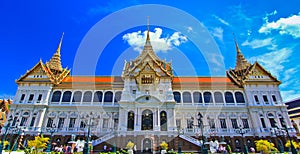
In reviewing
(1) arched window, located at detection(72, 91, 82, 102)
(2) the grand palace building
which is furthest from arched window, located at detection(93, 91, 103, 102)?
(1) arched window, located at detection(72, 91, 82, 102)

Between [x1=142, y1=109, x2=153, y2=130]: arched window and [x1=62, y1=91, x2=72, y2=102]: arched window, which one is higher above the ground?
[x1=62, y1=91, x2=72, y2=102]: arched window

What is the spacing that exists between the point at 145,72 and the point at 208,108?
12835mm

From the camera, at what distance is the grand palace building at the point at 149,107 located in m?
28.6

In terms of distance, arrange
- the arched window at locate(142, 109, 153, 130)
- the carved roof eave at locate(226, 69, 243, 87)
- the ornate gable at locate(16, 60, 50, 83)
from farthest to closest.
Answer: the carved roof eave at locate(226, 69, 243, 87) < the ornate gable at locate(16, 60, 50, 83) < the arched window at locate(142, 109, 153, 130)

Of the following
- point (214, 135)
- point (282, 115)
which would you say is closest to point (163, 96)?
point (214, 135)

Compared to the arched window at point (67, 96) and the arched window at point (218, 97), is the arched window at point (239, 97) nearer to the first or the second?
the arched window at point (218, 97)

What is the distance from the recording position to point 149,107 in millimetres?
29609

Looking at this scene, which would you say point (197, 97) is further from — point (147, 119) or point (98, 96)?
point (98, 96)

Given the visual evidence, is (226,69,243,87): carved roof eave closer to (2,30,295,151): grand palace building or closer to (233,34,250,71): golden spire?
(2,30,295,151): grand palace building

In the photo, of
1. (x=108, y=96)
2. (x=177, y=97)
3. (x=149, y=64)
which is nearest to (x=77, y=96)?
(x=108, y=96)

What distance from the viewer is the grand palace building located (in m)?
28.6

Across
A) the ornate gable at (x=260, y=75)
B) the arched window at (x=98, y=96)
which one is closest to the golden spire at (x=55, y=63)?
the arched window at (x=98, y=96)

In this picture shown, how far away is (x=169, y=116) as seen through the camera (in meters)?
29.1

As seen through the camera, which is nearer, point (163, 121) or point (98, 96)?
point (163, 121)
